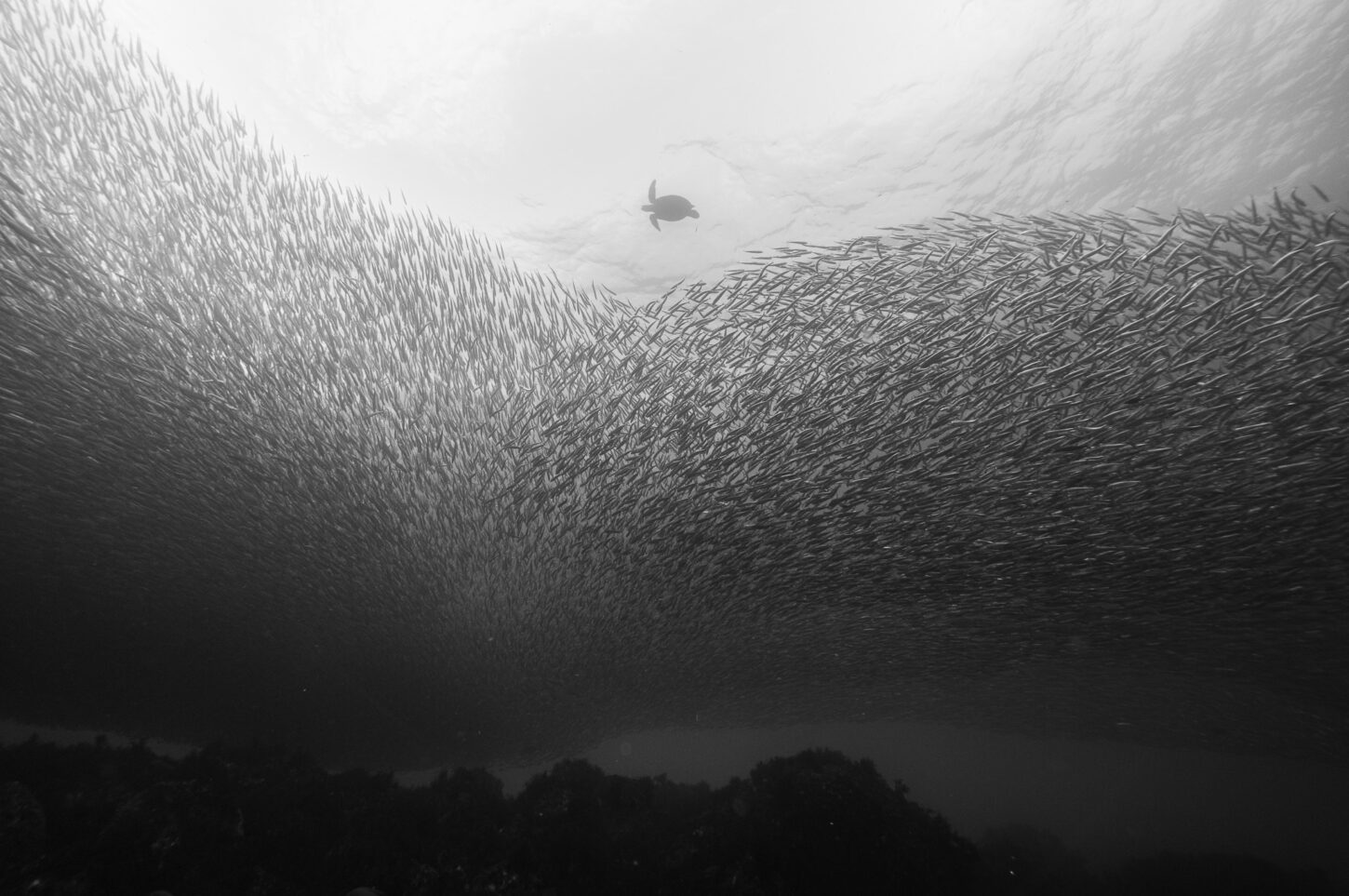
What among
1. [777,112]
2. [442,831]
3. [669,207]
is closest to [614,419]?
[669,207]

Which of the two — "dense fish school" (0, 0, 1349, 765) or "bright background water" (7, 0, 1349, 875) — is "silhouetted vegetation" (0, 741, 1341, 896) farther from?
"bright background water" (7, 0, 1349, 875)

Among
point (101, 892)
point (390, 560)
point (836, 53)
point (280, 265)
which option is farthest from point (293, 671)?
point (836, 53)

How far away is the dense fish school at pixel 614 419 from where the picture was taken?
250 inches

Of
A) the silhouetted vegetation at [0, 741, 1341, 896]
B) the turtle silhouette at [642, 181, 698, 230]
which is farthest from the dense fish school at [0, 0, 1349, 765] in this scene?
→ the silhouetted vegetation at [0, 741, 1341, 896]

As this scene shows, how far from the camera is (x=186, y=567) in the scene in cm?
1252

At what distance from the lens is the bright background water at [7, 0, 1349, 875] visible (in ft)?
29.6

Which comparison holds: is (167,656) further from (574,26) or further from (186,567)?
(574,26)

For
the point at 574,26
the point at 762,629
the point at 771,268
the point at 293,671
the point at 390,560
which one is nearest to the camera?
the point at 771,268

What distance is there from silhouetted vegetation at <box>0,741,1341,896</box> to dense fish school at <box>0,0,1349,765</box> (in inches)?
150

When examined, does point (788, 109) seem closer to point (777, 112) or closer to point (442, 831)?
point (777, 112)

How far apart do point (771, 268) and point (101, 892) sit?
39.6 ft

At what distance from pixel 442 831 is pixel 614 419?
838cm

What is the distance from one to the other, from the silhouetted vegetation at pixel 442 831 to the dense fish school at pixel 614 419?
3.81 metres

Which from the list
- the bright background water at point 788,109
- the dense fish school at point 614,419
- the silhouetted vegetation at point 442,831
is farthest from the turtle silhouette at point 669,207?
the silhouetted vegetation at point 442,831
